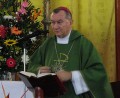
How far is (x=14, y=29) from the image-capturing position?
4.13m

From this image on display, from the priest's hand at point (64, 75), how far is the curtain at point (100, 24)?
67.9 inches

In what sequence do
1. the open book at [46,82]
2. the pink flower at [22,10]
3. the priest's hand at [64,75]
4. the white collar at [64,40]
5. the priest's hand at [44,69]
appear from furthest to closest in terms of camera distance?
the pink flower at [22,10]
the white collar at [64,40]
the priest's hand at [44,69]
the priest's hand at [64,75]
the open book at [46,82]

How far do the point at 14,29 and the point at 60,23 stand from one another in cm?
87

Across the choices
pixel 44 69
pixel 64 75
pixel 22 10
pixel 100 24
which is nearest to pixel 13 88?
pixel 44 69

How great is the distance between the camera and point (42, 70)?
3291mm

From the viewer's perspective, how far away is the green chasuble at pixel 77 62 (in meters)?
3.36

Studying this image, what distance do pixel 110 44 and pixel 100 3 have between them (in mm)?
650

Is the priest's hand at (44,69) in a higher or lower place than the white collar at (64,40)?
lower

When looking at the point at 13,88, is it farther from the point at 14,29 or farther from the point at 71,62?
the point at 14,29

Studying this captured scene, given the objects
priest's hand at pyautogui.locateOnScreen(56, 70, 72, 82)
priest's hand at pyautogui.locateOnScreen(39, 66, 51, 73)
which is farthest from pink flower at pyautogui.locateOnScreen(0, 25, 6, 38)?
priest's hand at pyautogui.locateOnScreen(56, 70, 72, 82)

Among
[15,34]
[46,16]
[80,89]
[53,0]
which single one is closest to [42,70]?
[80,89]

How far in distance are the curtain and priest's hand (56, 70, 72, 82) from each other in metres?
1.73

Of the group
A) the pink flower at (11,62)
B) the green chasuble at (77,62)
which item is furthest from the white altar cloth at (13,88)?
the pink flower at (11,62)

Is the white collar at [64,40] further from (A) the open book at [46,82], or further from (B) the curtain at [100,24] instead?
(B) the curtain at [100,24]
